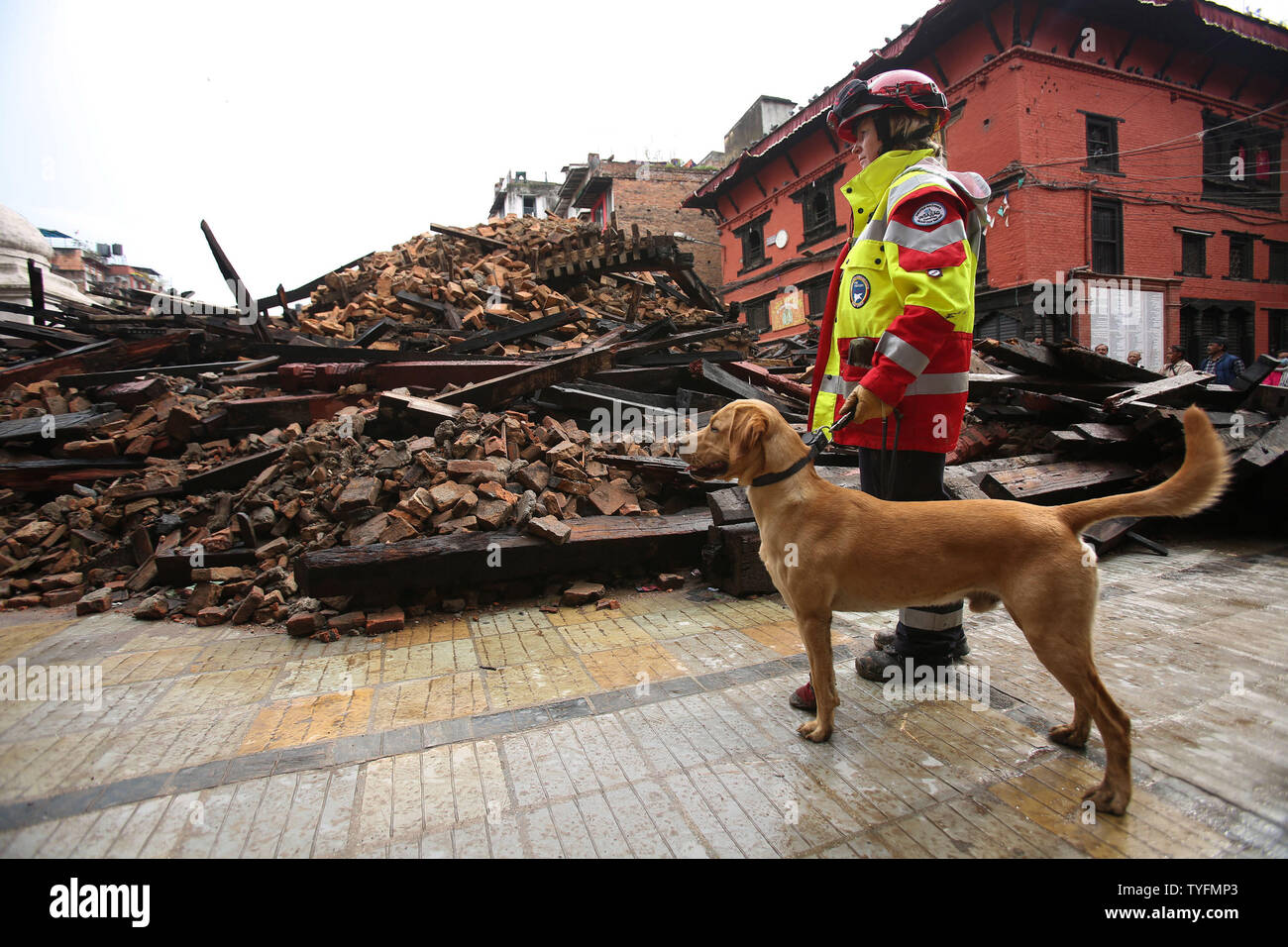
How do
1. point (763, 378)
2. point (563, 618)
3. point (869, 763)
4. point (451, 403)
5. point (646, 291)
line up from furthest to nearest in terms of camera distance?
1. point (646, 291)
2. point (763, 378)
3. point (451, 403)
4. point (563, 618)
5. point (869, 763)

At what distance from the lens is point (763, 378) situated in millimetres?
8242

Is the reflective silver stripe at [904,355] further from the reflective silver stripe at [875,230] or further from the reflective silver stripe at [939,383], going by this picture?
the reflective silver stripe at [875,230]

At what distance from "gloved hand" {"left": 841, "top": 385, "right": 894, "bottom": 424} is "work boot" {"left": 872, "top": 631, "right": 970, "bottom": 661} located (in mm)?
1455

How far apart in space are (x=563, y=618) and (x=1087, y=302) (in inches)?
694

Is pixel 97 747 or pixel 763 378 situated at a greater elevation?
pixel 763 378

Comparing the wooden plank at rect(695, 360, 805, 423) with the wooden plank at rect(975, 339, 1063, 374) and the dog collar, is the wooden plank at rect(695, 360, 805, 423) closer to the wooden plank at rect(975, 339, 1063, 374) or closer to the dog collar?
the wooden plank at rect(975, 339, 1063, 374)

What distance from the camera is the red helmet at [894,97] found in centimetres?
286

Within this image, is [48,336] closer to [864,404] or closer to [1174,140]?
[864,404]

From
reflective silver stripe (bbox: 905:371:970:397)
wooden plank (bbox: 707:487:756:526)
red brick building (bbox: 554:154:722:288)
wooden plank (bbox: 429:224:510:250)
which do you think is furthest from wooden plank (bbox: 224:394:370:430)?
red brick building (bbox: 554:154:722:288)

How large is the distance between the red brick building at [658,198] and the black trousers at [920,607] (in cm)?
2927

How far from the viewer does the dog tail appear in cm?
200

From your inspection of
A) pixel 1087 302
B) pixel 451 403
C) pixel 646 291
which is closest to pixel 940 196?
pixel 451 403
